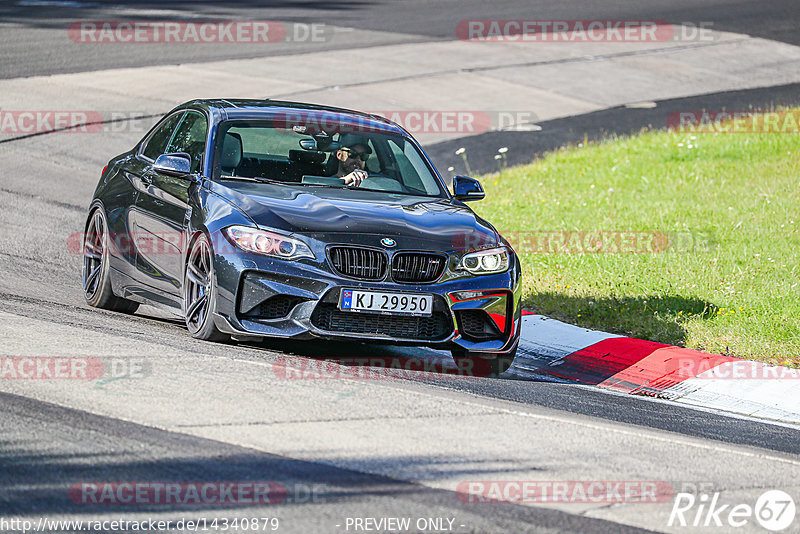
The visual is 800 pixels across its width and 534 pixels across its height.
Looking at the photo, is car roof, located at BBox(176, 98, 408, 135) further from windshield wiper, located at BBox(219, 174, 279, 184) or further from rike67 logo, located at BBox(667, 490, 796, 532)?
rike67 logo, located at BBox(667, 490, 796, 532)

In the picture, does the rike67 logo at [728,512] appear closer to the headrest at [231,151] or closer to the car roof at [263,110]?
the headrest at [231,151]

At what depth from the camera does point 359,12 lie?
Answer: 97.1ft

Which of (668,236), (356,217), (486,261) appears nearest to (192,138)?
(356,217)

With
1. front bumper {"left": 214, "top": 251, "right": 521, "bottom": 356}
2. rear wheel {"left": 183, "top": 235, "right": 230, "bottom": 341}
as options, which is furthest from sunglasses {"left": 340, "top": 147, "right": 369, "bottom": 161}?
front bumper {"left": 214, "top": 251, "right": 521, "bottom": 356}

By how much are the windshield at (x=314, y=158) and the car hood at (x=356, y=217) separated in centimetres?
24

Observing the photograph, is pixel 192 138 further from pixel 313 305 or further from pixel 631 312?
pixel 631 312

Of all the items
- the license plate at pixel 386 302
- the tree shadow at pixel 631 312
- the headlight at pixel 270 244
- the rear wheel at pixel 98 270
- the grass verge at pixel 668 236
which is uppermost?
the headlight at pixel 270 244

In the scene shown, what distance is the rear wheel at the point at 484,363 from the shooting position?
8306 millimetres

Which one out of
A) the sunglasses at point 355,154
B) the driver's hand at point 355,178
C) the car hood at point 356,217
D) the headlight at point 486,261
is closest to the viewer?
the car hood at point 356,217

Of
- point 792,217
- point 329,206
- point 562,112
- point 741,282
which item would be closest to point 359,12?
point 562,112

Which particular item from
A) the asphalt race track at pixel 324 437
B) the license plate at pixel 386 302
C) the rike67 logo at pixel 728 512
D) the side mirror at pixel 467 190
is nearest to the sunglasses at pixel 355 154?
the side mirror at pixel 467 190

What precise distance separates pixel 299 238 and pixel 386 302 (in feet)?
2.17

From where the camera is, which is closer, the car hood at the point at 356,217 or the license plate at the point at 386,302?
the license plate at the point at 386,302

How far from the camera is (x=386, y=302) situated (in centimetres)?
754
